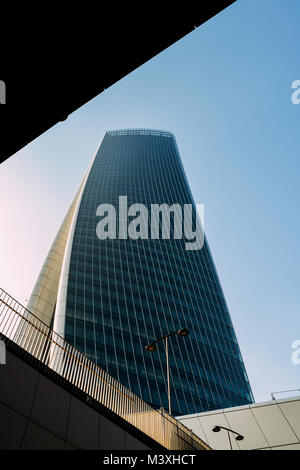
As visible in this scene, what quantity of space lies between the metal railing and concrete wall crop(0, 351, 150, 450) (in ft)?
3.10

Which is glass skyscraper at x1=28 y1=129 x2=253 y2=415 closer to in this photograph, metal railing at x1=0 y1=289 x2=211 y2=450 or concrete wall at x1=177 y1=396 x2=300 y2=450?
concrete wall at x1=177 y1=396 x2=300 y2=450

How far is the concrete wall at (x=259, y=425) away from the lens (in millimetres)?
31234

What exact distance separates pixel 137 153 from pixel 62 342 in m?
171

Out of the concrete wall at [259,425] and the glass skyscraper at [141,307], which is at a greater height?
the glass skyscraper at [141,307]

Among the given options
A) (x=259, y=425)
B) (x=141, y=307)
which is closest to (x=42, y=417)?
(x=259, y=425)

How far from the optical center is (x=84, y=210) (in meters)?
122

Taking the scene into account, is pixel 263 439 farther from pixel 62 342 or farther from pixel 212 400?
pixel 212 400

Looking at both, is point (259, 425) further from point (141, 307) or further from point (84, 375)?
point (141, 307)

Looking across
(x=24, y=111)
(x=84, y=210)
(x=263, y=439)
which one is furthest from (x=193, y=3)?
(x=84, y=210)

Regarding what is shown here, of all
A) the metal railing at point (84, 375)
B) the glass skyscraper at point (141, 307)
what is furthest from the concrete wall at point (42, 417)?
the glass skyscraper at point (141, 307)

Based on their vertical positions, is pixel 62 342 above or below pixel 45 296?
below

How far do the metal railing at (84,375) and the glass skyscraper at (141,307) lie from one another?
56153 mm

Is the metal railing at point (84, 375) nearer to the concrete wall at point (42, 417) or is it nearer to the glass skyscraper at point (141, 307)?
the concrete wall at point (42, 417)

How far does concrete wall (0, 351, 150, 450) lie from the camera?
9.72 m
